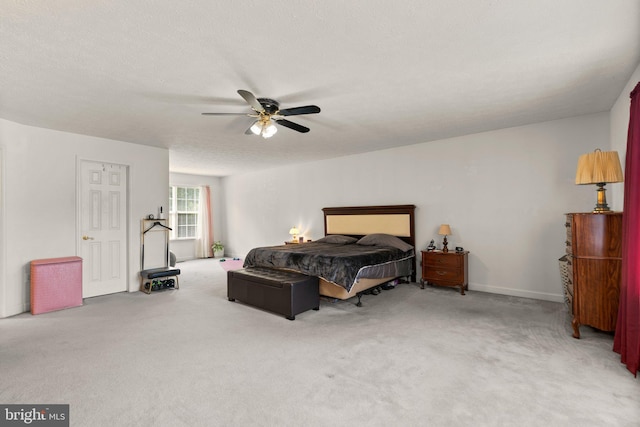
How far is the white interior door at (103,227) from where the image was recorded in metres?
4.80

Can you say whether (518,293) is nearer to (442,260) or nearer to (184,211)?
(442,260)

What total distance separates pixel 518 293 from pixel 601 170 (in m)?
2.34

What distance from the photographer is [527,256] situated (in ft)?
14.8

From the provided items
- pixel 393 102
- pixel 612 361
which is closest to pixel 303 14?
pixel 393 102

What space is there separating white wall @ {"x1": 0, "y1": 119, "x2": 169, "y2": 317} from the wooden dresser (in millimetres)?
6107

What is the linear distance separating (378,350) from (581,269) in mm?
2116

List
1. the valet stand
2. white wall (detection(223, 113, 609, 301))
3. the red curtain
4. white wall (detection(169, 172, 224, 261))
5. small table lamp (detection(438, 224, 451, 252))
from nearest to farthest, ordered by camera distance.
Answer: the red curtain
white wall (detection(223, 113, 609, 301))
small table lamp (detection(438, 224, 451, 252))
the valet stand
white wall (detection(169, 172, 224, 261))

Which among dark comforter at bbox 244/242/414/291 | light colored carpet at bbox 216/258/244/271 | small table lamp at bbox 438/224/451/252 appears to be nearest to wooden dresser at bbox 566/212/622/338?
small table lamp at bbox 438/224/451/252

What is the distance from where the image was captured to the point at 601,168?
289cm

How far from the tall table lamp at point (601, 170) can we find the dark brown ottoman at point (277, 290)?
10.1 feet

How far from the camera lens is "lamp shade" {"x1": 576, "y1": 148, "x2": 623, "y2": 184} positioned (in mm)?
2842

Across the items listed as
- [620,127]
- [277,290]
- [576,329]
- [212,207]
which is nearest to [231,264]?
[212,207]

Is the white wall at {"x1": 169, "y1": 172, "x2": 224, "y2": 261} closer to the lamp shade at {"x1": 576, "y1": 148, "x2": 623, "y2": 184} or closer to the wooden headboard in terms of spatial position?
the wooden headboard

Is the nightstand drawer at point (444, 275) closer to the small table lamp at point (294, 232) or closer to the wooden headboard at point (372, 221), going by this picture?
the wooden headboard at point (372, 221)
